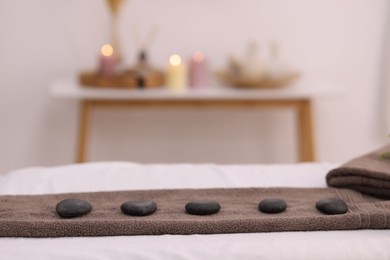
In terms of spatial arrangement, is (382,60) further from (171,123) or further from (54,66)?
(54,66)

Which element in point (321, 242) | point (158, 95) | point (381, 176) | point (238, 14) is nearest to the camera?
point (321, 242)

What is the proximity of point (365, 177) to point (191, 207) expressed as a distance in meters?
0.39

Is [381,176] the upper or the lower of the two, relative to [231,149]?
upper

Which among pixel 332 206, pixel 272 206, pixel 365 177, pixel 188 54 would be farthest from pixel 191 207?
pixel 188 54

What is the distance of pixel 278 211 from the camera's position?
1316 millimetres

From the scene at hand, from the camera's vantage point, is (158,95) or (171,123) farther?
(171,123)

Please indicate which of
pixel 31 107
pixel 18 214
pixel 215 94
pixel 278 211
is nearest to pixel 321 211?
pixel 278 211

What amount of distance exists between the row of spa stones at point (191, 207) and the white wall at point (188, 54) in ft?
5.58

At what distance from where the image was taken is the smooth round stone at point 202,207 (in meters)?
1.30

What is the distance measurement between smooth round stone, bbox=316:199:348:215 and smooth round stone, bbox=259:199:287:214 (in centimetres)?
7

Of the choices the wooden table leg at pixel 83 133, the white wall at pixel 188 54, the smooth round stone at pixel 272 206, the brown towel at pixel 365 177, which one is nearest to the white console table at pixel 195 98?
the wooden table leg at pixel 83 133

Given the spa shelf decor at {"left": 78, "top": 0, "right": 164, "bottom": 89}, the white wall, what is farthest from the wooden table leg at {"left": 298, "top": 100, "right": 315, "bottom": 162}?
the spa shelf decor at {"left": 78, "top": 0, "right": 164, "bottom": 89}

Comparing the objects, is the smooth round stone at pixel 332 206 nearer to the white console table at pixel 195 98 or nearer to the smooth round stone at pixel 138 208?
the smooth round stone at pixel 138 208

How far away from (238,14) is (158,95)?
2.01ft
